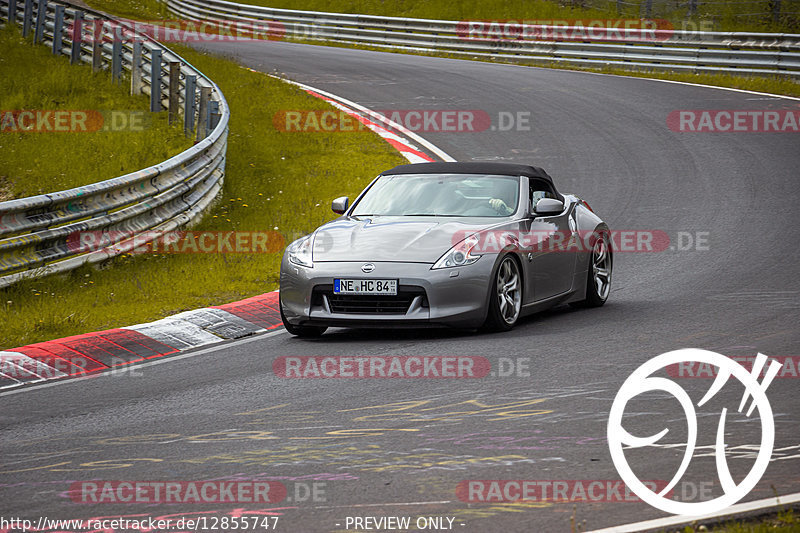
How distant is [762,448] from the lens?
17.1ft

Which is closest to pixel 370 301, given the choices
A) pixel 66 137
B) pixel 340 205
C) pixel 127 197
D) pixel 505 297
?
pixel 505 297

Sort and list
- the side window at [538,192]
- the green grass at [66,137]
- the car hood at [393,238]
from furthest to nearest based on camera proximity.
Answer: the green grass at [66,137] → the side window at [538,192] → the car hood at [393,238]

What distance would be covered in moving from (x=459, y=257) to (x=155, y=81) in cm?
1054

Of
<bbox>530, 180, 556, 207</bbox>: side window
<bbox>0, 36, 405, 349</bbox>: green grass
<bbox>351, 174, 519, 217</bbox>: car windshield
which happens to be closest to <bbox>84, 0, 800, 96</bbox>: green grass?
<bbox>0, 36, 405, 349</bbox>: green grass

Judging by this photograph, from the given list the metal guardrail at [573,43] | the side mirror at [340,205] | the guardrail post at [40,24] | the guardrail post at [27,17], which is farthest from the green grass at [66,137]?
the metal guardrail at [573,43]

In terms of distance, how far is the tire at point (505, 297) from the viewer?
856cm

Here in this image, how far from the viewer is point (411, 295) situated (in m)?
8.40

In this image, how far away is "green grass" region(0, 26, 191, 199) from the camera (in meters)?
15.1

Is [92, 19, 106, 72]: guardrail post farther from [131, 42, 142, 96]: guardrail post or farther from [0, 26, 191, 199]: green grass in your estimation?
[131, 42, 142, 96]: guardrail post

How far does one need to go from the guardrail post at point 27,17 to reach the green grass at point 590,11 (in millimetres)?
17143

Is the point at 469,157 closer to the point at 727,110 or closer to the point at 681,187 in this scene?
the point at 681,187

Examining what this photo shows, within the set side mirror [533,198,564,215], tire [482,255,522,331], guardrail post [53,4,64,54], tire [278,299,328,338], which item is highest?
guardrail post [53,4,64,54]

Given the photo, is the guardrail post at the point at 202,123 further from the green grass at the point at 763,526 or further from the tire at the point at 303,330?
the green grass at the point at 763,526

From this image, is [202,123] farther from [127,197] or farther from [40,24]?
[40,24]
